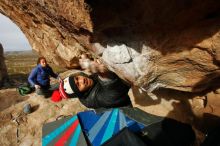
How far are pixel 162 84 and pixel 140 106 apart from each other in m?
1.52

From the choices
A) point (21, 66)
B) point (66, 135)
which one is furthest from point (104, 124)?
point (21, 66)

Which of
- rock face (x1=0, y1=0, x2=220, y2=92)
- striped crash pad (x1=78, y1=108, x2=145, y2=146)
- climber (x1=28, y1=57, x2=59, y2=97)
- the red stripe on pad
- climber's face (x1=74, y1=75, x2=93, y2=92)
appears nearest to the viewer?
rock face (x1=0, y1=0, x2=220, y2=92)

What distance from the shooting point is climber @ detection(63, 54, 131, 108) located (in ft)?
19.1

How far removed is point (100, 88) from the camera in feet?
19.9

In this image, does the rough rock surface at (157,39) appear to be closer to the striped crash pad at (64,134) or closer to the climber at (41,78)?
the striped crash pad at (64,134)

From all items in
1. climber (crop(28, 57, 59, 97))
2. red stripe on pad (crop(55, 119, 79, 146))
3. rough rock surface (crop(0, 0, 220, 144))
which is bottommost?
red stripe on pad (crop(55, 119, 79, 146))

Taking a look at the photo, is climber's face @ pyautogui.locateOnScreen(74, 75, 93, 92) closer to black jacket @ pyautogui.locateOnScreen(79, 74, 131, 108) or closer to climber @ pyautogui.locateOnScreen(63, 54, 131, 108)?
climber @ pyautogui.locateOnScreen(63, 54, 131, 108)

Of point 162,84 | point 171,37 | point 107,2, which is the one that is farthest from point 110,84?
point 107,2

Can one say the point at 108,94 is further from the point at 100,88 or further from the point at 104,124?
the point at 104,124

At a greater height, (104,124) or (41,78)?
(41,78)

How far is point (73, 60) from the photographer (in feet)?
28.0

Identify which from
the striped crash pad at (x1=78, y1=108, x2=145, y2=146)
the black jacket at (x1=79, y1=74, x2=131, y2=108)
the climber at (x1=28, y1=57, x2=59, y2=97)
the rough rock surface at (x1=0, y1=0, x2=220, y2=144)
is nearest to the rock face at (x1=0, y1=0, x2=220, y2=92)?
the rough rock surface at (x1=0, y1=0, x2=220, y2=144)

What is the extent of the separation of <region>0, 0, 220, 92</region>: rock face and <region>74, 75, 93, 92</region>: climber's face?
1.46m

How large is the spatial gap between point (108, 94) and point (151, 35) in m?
2.34
